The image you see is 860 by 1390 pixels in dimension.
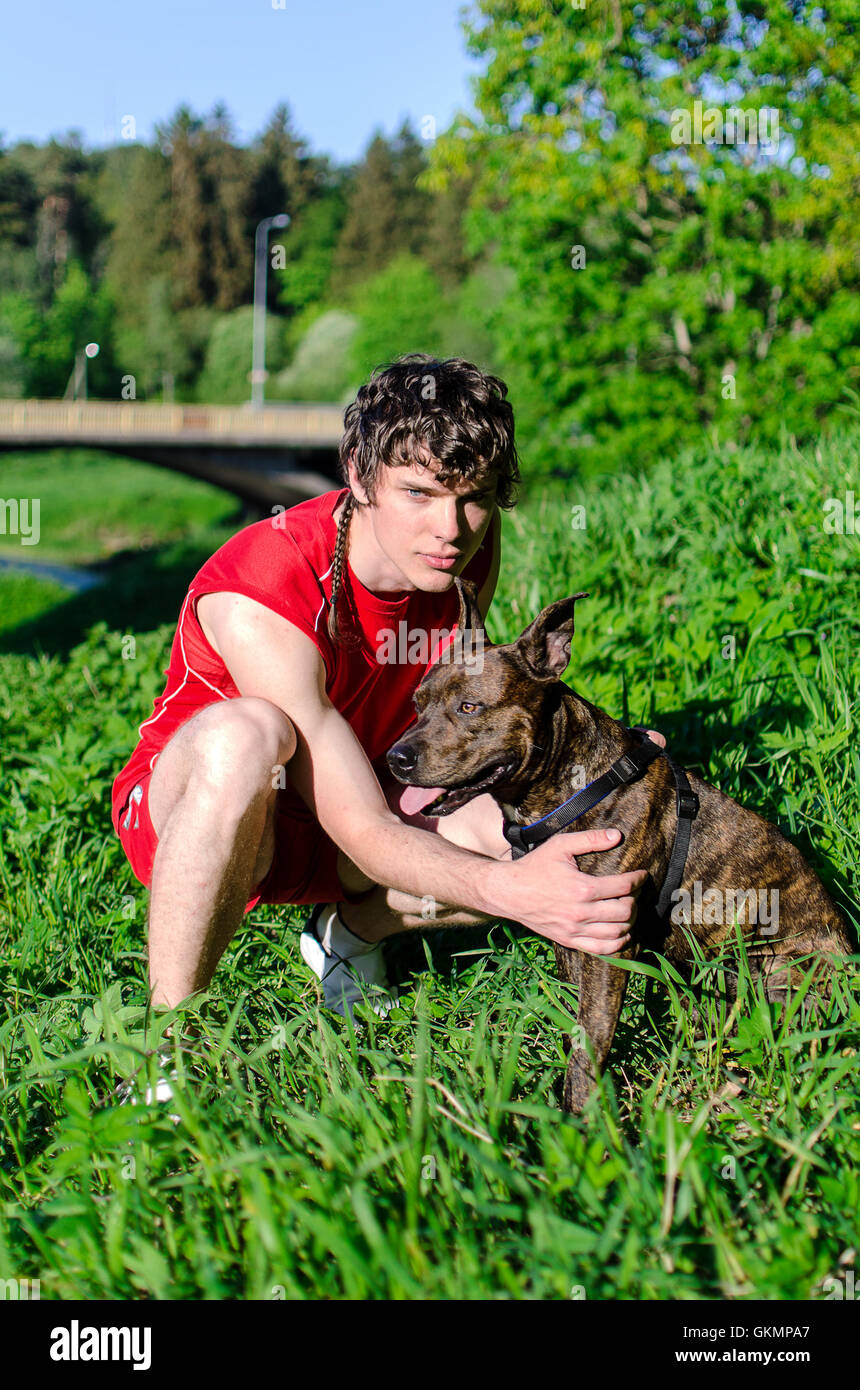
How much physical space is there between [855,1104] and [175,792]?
1.72m

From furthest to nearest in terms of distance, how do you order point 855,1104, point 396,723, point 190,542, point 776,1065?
1. point 190,542
2. point 396,723
3. point 776,1065
4. point 855,1104

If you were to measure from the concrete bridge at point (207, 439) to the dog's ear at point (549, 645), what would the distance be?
23.7m

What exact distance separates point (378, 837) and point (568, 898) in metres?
0.50

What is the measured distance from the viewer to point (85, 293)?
55.5 m

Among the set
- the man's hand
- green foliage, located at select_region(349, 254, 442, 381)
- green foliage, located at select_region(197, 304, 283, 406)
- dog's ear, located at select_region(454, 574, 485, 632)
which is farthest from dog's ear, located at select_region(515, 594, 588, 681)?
green foliage, located at select_region(197, 304, 283, 406)

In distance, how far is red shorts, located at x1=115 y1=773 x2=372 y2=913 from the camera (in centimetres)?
277

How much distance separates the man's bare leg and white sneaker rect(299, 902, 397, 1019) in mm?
483

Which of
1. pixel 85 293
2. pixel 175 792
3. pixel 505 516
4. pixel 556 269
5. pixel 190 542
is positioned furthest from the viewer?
pixel 85 293

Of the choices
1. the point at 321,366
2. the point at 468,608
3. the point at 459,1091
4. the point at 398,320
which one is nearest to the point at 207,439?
the point at 398,320

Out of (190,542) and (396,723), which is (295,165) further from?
(396,723)

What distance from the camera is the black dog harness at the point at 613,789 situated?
8.36 ft

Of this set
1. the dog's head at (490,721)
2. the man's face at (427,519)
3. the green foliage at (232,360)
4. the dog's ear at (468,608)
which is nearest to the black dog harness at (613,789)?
the dog's head at (490,721)

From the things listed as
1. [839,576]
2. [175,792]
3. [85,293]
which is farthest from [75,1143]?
[85,293]

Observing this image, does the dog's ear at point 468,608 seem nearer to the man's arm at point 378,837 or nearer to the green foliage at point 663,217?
the man's arm at point 378,837
